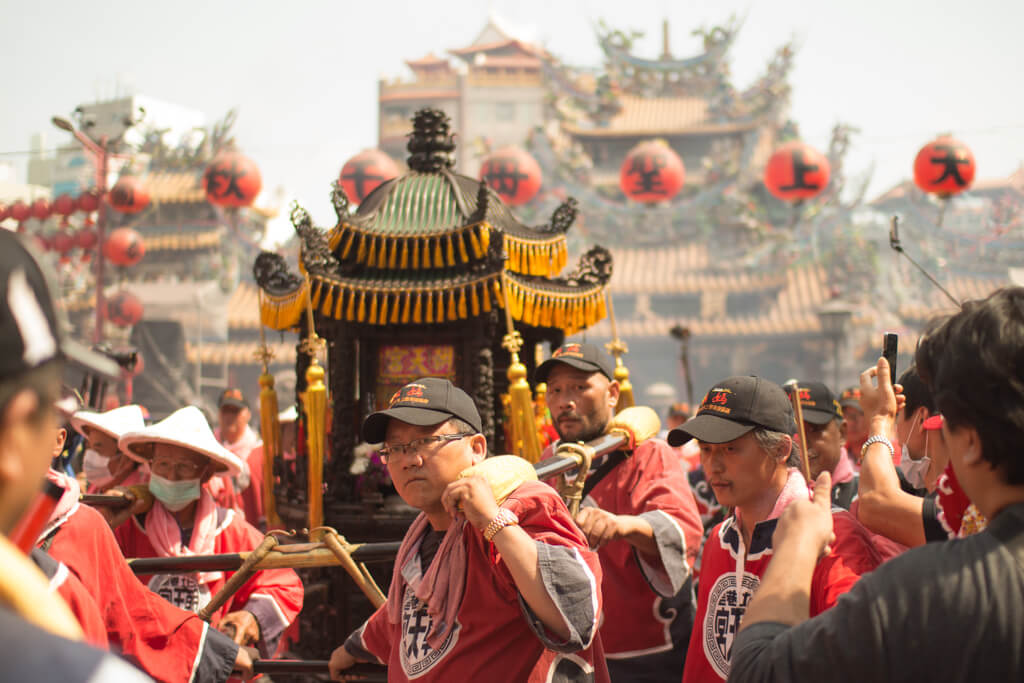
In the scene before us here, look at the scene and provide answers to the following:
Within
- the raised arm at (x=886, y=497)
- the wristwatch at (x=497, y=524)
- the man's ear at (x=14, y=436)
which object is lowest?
the wristwatch at (x=497, y=524)

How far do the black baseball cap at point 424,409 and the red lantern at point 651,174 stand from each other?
16069 mm

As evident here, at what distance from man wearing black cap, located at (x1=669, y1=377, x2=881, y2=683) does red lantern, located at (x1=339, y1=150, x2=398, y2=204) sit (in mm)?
12060

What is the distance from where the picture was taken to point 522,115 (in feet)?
115

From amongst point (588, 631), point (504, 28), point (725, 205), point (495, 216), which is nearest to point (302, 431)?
point (495, 216)

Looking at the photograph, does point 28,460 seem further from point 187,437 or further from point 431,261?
point 431,261

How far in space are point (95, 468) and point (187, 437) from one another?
177 centimetres

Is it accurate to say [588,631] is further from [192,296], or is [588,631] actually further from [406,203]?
[192,296]

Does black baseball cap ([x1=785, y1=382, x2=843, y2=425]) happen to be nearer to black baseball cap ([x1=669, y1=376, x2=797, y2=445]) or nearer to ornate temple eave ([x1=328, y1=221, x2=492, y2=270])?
black baseball cap ([x1=669, y1=376, x2=797, y2=445])

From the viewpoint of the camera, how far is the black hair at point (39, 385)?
2.86ft

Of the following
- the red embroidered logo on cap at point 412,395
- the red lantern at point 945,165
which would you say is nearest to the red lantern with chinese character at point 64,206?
the red lantern at point 945,165

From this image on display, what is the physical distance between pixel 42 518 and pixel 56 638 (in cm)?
24

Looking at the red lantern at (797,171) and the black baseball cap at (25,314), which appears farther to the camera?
the red lantern at (797,171)

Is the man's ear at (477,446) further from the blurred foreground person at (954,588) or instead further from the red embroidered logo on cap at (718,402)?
the blurred foreground person at (954,588)

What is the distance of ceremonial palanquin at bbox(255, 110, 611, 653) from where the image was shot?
551 cm
